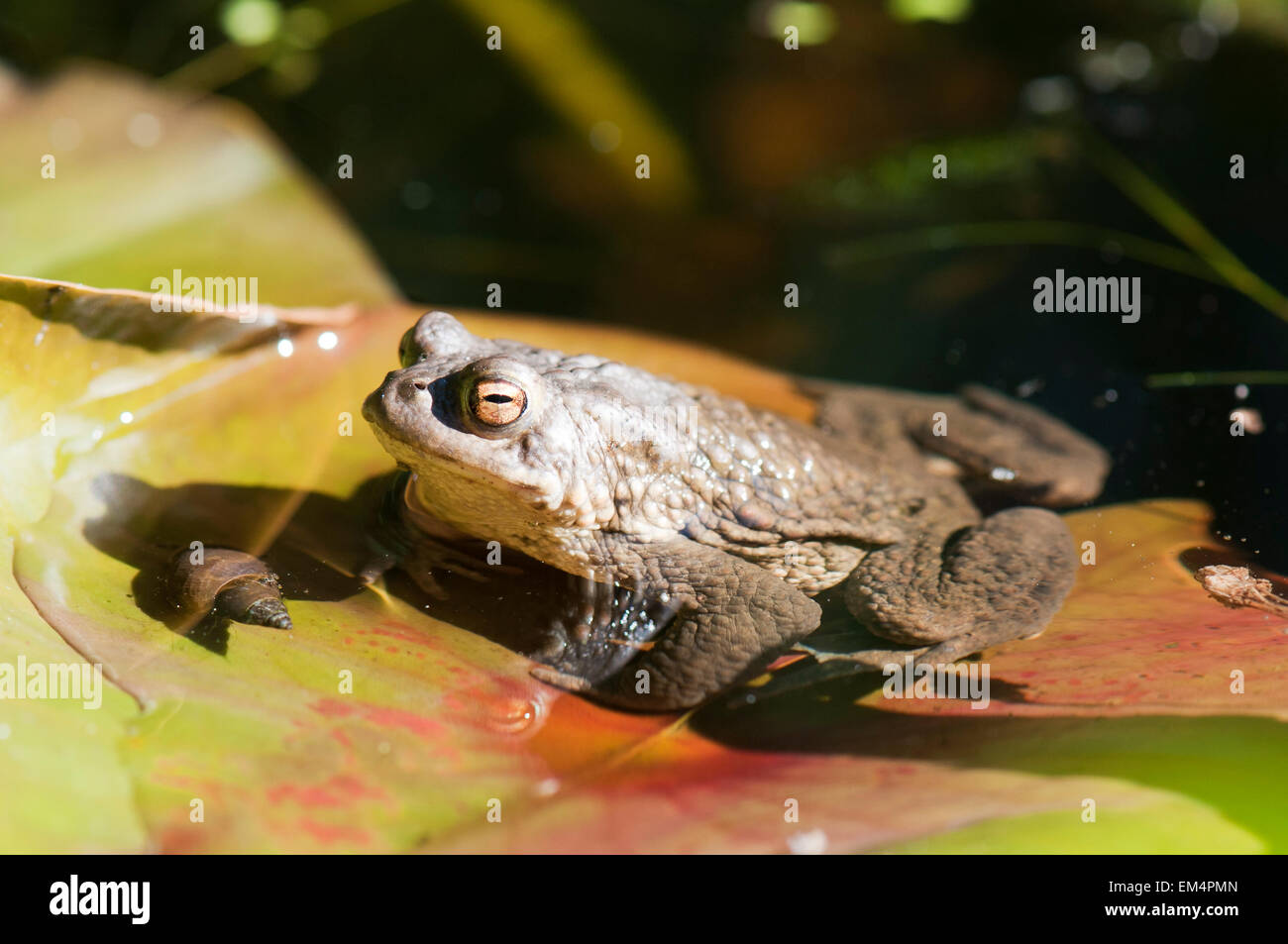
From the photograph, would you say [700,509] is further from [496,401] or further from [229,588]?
[229,588]

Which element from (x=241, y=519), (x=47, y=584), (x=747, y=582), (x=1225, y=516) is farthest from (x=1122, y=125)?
(x=47, y=584)

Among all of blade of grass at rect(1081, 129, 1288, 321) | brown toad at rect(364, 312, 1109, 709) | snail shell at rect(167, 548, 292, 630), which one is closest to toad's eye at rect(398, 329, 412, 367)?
brown toad at rect(364, 312, 1109, 709)

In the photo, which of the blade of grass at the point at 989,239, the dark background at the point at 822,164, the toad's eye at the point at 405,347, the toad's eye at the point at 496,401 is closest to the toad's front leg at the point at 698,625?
the toad's eye at the point at 496,401

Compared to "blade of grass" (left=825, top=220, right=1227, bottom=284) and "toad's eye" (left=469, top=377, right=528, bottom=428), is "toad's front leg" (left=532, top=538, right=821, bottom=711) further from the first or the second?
"blade of grass" (left=825, top=220, right=1227, bottom=284)

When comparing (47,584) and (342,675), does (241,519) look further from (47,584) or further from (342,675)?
(342,675)

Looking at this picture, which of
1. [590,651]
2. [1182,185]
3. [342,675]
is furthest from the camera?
[1182,185]

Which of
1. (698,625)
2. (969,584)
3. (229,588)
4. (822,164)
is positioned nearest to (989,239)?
(822,164)

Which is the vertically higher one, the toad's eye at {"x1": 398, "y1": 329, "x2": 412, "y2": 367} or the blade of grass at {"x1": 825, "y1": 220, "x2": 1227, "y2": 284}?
the blade of grass at {"x1": 825, "y1": 220, "x2": 1227, "y2": 284}
